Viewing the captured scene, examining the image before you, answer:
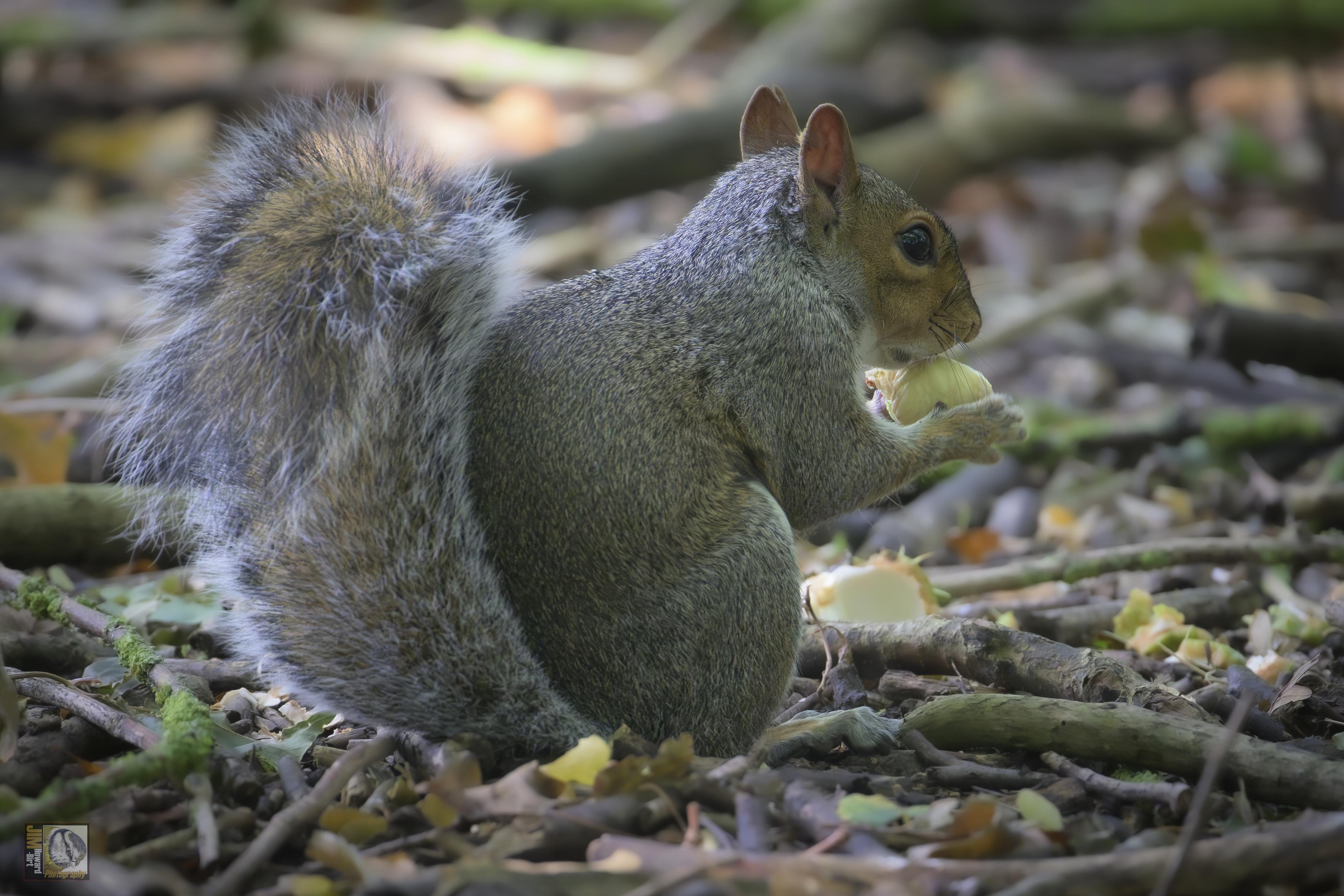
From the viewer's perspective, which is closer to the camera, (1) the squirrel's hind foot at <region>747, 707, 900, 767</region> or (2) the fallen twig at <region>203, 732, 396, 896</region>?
(2) the fallen twig at <region>203, 732, 396, 896</region>

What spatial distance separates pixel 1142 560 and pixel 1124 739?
1141 mm

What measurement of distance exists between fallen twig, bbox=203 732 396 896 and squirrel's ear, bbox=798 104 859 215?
1583 millimetres

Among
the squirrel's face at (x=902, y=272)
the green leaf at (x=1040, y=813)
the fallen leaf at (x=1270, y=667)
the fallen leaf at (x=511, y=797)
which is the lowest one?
the fallen leaf at (x=1270, y=667)

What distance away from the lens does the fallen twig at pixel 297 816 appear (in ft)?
5.50

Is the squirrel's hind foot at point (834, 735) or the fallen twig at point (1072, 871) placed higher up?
the fallen twig at point (1072, 871)

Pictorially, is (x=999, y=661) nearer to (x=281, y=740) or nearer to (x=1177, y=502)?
(x=281, y=740)

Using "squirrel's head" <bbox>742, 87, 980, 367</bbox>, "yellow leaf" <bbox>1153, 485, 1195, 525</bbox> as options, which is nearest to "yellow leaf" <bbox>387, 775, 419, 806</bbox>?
"squirrel's head" <bbox>742, 87, 980, 367</bbox>

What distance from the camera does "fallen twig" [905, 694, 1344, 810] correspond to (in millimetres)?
1980

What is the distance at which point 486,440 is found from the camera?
7.86ft

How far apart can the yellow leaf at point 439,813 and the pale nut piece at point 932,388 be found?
1.71 metres

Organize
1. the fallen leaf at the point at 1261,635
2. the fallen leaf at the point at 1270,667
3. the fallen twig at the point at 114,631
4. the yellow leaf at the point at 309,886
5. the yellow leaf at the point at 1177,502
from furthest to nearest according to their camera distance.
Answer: the yellow leaf at the point at 1177,502 < the fallen leaf at the point at 1261,635 < the fallen leaf at the point at 1270,667 < the fallen twig at the point at 114,631 < the yellow leaf at the point at 309,886

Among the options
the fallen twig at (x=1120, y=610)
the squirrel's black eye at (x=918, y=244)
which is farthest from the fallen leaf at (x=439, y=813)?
the squirrel's black eye at (x=918, y=244)

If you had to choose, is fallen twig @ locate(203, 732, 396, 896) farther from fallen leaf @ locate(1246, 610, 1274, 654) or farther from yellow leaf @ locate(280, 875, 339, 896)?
fallen leaf @ locate(1246, 610, 1274, 654)

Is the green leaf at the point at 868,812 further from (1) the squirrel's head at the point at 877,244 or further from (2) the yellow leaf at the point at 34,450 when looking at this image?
(2) the yellow leaf at the point at 34,450
